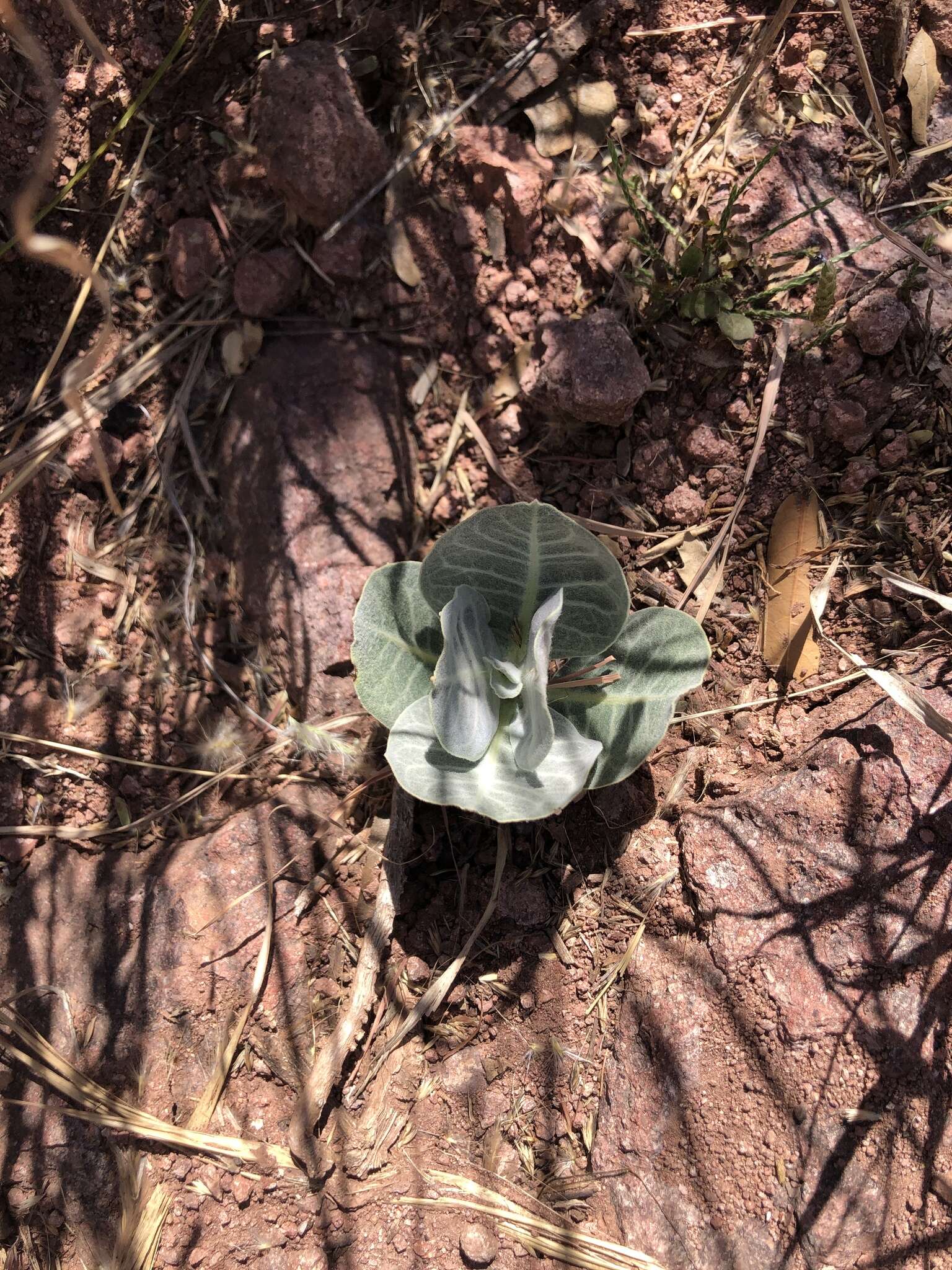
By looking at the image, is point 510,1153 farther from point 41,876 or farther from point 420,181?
point 420,181

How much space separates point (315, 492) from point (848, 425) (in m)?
1.22

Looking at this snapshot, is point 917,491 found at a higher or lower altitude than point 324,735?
higher

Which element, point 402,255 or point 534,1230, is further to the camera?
point 402,255

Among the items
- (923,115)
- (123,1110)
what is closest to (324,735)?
(123,1110)

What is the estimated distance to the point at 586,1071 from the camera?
1758 millimetres

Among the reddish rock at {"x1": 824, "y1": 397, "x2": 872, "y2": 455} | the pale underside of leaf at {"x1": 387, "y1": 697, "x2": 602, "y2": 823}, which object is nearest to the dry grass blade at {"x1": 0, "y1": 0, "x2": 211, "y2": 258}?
the pale underside of leaf at {"x1": 387, "y1": 697, "x2": 602, "y2": 823}

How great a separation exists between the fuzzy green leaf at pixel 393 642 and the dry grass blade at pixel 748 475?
60cm

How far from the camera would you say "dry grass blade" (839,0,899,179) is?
1.53 m

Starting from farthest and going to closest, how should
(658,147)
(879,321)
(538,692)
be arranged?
(658,147), (879,321), (538,692)

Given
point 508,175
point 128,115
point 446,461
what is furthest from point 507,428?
point 128,115

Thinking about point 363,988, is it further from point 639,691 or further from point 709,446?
point 709,446

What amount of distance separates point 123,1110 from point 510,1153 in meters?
0.82

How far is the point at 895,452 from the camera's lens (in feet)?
5.99

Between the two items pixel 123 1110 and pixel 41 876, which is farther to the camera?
pixel 41 876
